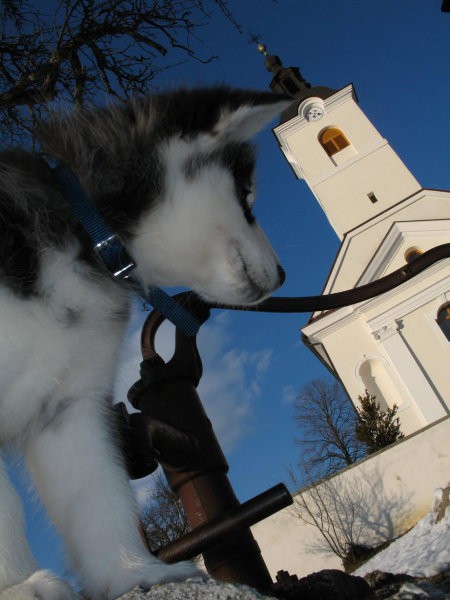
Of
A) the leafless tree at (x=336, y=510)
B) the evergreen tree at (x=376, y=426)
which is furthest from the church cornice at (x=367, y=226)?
the leafless tree at (x=336, y=510)

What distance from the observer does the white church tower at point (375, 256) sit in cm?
2070

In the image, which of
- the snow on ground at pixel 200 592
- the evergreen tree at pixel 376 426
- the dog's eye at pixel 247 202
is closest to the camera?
the snow on ground at pixel 200 592

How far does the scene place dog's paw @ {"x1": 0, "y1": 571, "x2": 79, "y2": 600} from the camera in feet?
4.01

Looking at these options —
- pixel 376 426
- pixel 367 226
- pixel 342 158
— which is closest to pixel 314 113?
pixel 342 158

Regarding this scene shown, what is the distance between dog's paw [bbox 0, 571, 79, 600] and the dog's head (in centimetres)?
102

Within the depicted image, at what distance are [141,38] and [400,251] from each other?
19.1 m

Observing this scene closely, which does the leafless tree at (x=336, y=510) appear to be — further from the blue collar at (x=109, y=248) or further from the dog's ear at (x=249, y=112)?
the blue collar at (x=109, y=248)

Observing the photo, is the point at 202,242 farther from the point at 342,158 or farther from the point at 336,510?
the point at 342,158

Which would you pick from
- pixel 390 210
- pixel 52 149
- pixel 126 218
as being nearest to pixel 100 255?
pixel 126 218

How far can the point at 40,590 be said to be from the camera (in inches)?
48.6

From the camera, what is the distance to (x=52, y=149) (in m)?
1.97

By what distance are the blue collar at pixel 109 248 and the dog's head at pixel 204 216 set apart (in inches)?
9.9

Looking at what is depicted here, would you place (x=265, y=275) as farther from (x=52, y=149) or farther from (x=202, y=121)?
(x=52, y=149)

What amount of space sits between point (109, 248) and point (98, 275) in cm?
16
